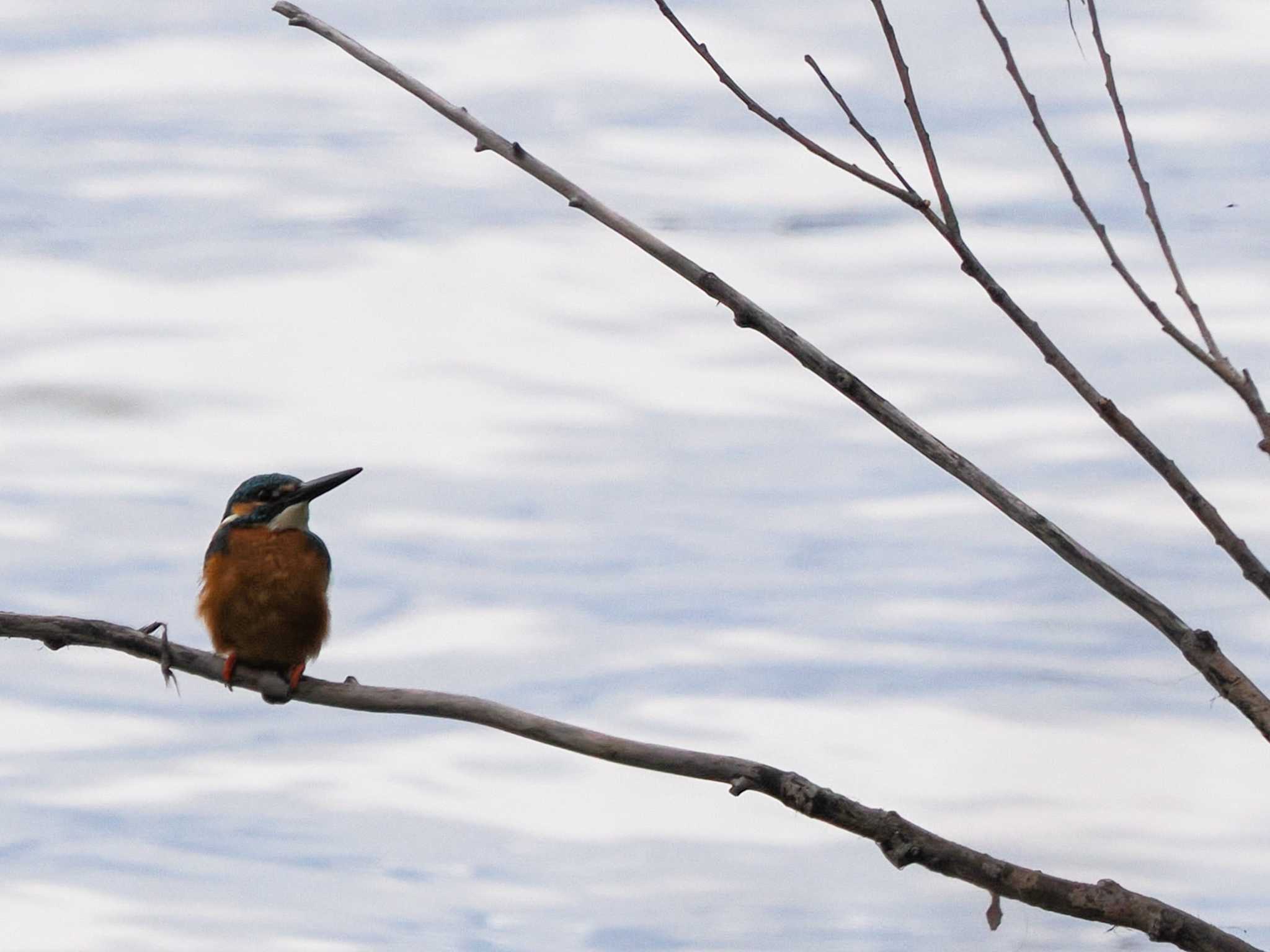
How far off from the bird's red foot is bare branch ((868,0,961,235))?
2.05 meters

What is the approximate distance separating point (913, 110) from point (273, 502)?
109 inches

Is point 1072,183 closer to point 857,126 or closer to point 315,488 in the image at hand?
point 857,126

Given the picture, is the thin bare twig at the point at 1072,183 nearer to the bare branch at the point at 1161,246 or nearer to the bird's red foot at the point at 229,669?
the bare branch at the point at 1161,246

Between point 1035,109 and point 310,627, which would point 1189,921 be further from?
point 310,627

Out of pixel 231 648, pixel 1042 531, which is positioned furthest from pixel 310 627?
pixel 1042 531

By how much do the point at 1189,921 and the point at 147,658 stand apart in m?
1.61

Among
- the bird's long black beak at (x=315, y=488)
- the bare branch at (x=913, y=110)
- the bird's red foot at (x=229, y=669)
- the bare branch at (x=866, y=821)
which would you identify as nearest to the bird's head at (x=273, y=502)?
the bird's long black beak at (x=315, y=488)

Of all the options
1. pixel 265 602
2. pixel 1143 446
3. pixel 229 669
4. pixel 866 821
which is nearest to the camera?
pixel 1143 446

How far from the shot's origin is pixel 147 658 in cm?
231

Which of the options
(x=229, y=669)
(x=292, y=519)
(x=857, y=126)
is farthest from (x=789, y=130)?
(x=292, y=519)

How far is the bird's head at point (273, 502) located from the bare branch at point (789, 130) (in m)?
2.38

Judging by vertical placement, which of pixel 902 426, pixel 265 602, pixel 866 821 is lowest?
pixel 866 821

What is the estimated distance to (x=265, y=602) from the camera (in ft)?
11.4

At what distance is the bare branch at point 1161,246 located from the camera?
4.60 feet
